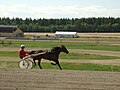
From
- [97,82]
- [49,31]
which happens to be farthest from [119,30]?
[97,82]

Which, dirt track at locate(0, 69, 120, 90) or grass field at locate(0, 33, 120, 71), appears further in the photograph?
grass field at locate(0, 33, 120, 71)

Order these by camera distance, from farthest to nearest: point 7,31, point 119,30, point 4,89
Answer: point 119,30 < point 7,31 < point 4,89

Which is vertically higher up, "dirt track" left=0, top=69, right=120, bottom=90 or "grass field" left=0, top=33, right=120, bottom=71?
"dirt track" left=0, top=69, right=120, bottom=90

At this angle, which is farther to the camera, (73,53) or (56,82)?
(73,53)

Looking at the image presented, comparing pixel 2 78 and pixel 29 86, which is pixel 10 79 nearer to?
pixel 2 78

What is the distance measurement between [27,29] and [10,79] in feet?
492

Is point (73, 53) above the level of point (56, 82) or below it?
below

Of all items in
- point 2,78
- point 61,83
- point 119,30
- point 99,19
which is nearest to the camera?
point 61,83

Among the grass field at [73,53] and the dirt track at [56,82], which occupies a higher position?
the dirt track at [56,82]

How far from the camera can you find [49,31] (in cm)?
15912

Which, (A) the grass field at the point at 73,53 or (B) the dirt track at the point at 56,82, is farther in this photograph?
(A) the grass field at the point at 73,53

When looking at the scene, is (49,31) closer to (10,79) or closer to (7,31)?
(7,31)

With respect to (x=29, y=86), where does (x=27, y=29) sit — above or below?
below

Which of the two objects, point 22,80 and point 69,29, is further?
point 69,29
